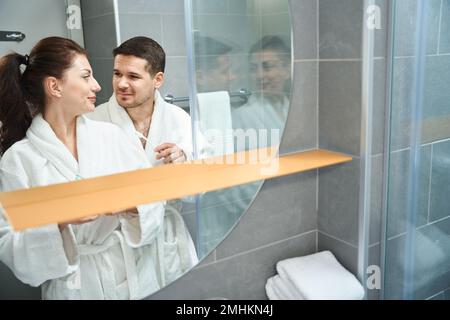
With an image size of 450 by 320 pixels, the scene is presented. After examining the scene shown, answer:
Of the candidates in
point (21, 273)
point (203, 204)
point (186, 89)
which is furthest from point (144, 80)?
point (21, 273)

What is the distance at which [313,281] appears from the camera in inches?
48.7

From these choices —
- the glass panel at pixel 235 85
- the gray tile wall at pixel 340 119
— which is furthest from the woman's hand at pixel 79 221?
the gray tile wall at pixel 340 119

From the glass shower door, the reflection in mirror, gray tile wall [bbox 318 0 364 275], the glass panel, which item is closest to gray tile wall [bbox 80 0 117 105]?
the reflection in mirror

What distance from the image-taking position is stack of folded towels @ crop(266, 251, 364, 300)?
1.22m

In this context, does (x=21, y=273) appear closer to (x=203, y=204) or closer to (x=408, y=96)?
(x=203, y=204)

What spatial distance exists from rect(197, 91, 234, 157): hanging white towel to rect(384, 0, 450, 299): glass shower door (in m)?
0.48

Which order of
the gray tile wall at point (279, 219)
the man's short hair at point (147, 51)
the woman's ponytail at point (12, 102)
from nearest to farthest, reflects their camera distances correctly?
the woman's ponytail at point (12, 102)
the man's short hair at point (147, 51)
the gray tile wall at point (279, 219)

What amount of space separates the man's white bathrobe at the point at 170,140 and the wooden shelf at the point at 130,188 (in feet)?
0.16

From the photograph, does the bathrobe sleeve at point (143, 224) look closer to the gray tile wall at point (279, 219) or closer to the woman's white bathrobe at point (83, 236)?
the woman's white bathrobe at point (83, 236)

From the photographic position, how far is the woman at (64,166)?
87 cm

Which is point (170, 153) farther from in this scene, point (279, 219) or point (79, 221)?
point (279, 219)

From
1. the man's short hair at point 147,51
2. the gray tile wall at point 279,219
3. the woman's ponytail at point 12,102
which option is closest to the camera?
the woman's ponytail at point 12,102

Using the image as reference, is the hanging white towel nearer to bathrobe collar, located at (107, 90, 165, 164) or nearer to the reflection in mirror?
the reflection in mirror
